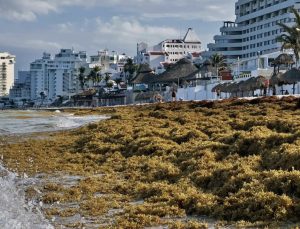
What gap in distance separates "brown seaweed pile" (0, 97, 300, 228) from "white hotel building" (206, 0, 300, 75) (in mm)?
129303

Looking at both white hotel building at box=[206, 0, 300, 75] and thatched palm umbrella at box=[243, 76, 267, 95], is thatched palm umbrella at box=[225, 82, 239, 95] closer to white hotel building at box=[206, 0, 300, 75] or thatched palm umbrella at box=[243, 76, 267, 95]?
thatched palm umbrella at box=[243, 76, 267, 95]

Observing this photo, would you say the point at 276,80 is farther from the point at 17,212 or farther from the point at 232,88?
the point at 17,212

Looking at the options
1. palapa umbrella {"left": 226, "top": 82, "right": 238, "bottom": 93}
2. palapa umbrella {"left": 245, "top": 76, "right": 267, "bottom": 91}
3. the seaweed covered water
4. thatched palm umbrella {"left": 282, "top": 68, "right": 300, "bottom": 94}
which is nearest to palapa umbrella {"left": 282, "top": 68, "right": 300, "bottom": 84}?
thatched palm umbrella {"left": 282, "top": 68, "right": 300, "bottom": 94}

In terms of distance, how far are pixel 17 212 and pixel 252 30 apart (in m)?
163

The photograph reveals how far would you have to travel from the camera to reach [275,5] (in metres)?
158

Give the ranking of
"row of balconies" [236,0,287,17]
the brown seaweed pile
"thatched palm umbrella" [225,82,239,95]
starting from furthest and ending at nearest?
"row of balconies" [236,0,287,17], "thatched palm umbrella" [225,82,239,95], the brown seaweed pile

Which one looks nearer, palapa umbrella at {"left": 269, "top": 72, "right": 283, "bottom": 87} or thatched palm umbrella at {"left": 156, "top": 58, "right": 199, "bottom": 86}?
palapa umbrella at {"left": 269, "top": 72, "right": 283, "bottom": 87}

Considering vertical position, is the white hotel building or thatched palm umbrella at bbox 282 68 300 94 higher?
the white hotel building

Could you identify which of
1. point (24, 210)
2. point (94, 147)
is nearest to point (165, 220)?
point (24, 210)

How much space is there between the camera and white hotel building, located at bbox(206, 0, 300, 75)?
15275cm

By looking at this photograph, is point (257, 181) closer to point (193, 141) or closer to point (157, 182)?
point (157, 182)

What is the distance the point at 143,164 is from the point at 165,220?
6.92m

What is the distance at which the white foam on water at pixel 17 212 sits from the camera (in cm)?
1062

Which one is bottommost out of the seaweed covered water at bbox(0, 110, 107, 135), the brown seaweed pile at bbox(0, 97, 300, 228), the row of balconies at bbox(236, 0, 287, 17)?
the seaweed covered water at bbox(0, 110, 107, 135)
